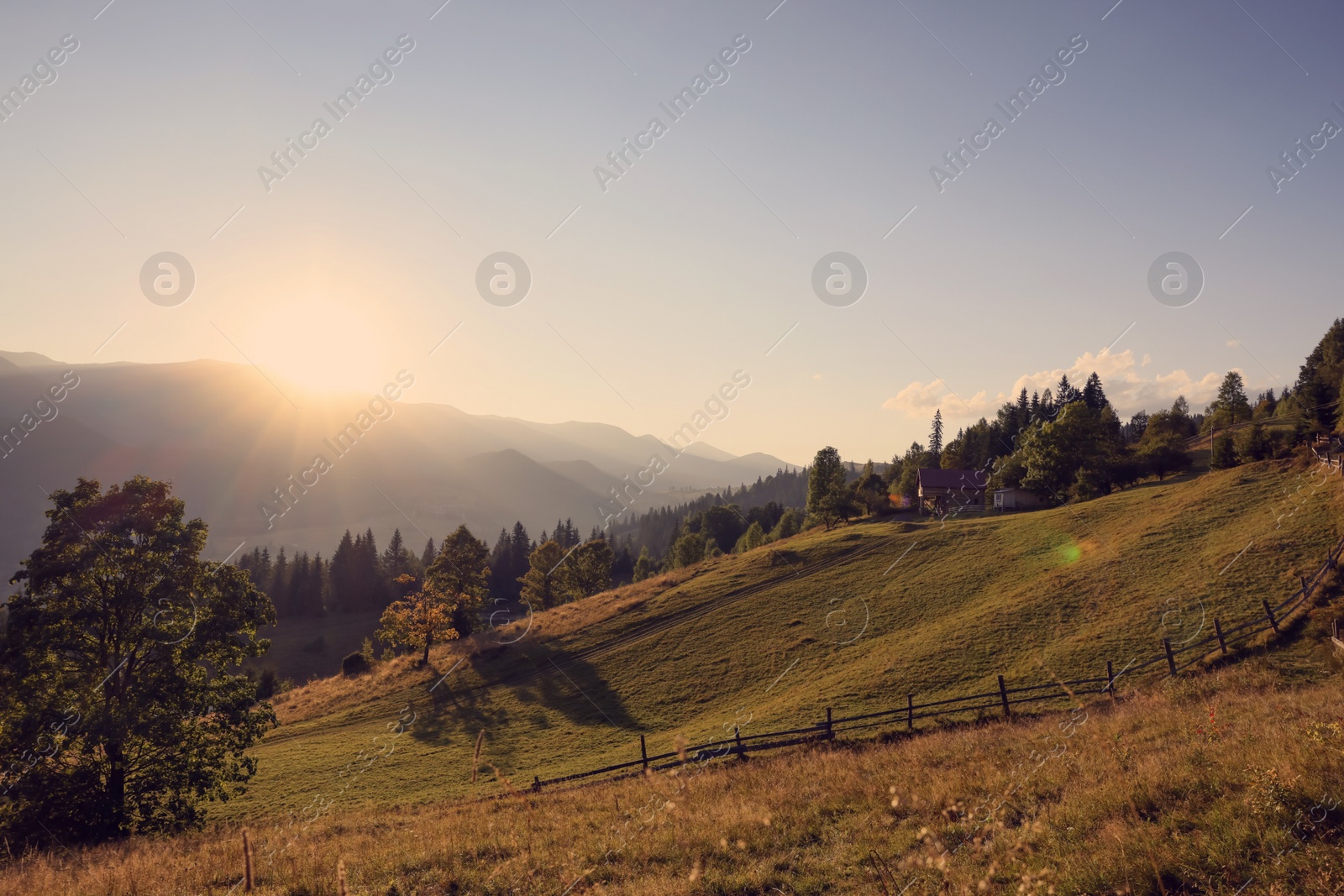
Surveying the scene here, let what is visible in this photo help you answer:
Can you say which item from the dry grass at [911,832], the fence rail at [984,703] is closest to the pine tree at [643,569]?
the fence rail at [984,703]

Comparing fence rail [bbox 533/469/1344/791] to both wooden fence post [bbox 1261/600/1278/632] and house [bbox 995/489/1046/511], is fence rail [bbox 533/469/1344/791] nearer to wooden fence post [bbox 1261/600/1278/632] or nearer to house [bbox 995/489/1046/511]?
wooden fence post [bbox 1261/600/1278/632]

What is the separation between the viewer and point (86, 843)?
61.2 ft

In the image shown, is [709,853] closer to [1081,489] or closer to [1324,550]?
[1324,550]

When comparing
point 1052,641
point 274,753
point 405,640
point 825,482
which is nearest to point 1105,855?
point 1052,641

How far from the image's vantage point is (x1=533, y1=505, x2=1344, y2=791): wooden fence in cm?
2573

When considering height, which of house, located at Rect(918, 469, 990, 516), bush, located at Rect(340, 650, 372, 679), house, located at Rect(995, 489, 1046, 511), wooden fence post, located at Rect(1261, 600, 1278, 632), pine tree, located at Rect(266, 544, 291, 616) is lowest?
wooden fence post, located at Rect(1261, 600, 1278, 632)

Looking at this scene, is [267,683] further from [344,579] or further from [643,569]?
[643,569]

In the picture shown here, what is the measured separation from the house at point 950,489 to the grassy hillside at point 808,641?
30.6 metres

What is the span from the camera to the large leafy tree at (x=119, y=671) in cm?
1909

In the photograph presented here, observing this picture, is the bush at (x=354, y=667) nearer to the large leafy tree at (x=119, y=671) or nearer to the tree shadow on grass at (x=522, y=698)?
the tree shadow on grass at (x=522, y=698)

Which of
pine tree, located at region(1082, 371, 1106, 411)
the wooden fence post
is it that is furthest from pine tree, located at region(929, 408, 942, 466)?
the wooden fence post

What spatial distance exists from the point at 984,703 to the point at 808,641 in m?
18.6

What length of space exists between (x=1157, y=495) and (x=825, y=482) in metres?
46.8

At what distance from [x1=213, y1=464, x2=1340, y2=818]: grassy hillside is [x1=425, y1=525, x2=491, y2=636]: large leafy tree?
14.3 feet
